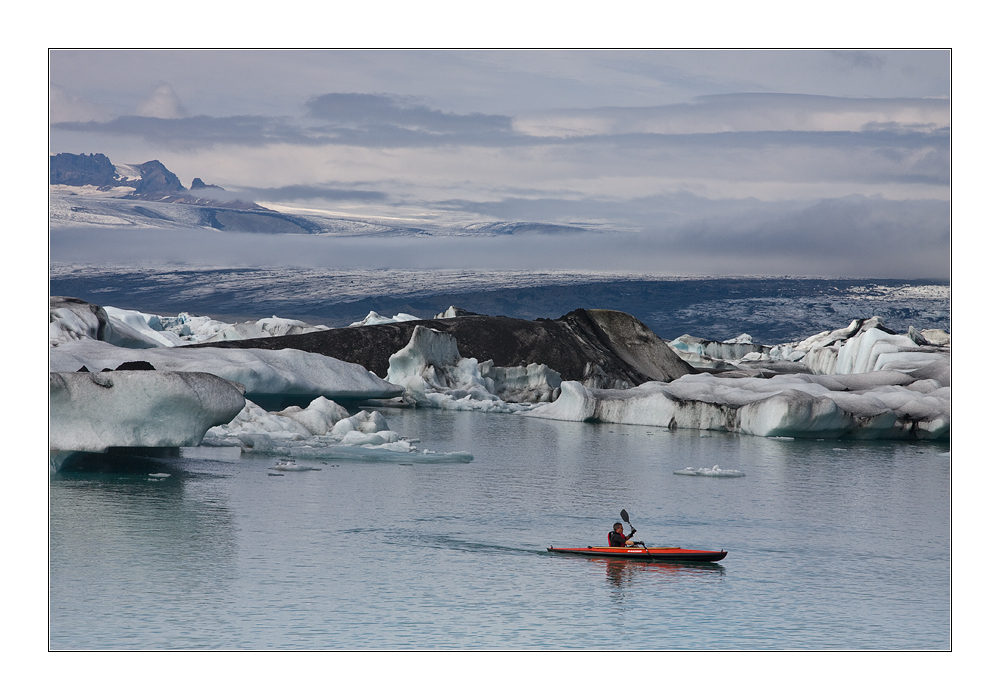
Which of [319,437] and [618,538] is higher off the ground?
[319,437]

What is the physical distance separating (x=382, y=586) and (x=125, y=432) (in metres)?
5.48

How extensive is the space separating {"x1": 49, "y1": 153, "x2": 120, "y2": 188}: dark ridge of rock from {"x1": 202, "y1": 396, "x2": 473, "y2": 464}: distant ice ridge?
5930mm

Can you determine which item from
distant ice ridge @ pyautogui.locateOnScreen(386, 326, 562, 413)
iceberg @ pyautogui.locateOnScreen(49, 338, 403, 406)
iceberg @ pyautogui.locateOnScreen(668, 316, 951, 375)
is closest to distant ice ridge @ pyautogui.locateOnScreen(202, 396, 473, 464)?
iceberg @ pyautogui.locateOnScreen(49, 338, 403, 406)

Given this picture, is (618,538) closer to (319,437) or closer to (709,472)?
(709,472)

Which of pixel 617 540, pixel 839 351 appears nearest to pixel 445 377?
pixel 839 351

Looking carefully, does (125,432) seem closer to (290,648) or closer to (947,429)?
(290,648)

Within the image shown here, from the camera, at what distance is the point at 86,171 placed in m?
24.3

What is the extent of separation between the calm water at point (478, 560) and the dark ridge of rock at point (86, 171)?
611 cm

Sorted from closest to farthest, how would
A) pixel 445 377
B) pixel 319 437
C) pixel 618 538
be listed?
pixel 618 538, pixel 319 437, pixel 445 377

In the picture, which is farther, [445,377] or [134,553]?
[445,377]

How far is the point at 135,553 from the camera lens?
10867 mm

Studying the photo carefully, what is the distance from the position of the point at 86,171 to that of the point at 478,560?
695 inches

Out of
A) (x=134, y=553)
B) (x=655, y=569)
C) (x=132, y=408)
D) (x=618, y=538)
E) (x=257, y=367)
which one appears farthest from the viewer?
(x=257, y=367)

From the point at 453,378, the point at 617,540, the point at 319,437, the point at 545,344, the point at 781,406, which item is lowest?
the point at 617,540
